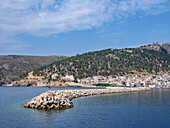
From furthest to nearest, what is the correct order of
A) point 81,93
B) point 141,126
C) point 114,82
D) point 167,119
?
point 114,82 → point 81,93 → point 167,119 → point 141,126

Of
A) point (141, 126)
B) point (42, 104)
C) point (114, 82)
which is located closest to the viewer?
point (141, 126)

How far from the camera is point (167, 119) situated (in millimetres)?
32906

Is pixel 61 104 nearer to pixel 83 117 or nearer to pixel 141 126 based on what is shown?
pixel 83 117

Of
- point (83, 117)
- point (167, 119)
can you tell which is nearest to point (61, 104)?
point (83, 117)

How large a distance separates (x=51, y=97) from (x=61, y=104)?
2987mm

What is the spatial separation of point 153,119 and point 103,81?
548 feet

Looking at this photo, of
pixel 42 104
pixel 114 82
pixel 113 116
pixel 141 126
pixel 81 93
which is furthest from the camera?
pixel 114 82

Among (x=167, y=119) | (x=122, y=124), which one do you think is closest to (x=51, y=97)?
(x=122, y=124)

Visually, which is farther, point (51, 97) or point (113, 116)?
point (51, 97)

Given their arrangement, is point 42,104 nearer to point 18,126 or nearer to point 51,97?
point 51,97

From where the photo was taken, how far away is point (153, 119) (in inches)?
1299

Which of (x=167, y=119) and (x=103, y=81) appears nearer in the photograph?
(x=167, y=119)

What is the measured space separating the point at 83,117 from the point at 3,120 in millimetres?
12368

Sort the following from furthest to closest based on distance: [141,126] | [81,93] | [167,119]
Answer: [81,93]
[167,119]
[141,126]
